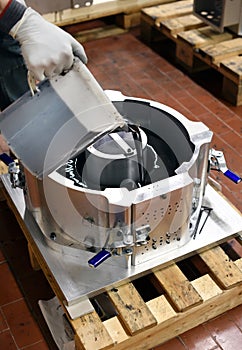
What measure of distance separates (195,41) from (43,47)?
2.03m

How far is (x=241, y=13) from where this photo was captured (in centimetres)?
430

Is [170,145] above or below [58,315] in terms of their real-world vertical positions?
above

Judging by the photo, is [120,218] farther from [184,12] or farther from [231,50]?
[184,12]

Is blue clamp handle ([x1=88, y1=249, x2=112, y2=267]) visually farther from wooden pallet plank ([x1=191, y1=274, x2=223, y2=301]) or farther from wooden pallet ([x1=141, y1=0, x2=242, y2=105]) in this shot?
wooden pallet ([x1=141, y1=0, x2=242, y2=105])

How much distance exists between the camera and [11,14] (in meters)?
2.70

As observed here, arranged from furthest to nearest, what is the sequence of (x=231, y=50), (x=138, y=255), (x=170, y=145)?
(x=231, y=50) → (x=170, y=145) → (x=138, y=255)

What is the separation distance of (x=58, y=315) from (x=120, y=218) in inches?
24.6

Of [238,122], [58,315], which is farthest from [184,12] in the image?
[58,315]

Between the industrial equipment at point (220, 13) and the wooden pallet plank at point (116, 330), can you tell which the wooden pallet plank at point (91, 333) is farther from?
the industrial equipment at point (220, 13)

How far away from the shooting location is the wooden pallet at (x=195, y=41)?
4128 millimetres

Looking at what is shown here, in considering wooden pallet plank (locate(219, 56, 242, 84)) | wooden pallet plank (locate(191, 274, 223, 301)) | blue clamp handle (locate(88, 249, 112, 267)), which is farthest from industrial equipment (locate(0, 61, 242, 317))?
wooden pallet plank (locate(219, 56, 242, 84))

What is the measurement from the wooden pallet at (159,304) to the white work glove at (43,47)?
0.83 m

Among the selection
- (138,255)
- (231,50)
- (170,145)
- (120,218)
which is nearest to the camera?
(120,218)

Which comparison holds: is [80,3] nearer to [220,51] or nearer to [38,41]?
[220,51]
